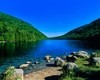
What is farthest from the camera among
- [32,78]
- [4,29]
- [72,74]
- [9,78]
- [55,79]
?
[4,29]

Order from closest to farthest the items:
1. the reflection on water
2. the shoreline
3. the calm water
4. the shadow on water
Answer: the shoreline < the calm water < the shadow on water < the reflection on water

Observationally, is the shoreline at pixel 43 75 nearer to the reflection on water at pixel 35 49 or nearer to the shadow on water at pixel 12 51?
the reflection on water at pixel 35 49

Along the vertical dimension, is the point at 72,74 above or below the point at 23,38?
below

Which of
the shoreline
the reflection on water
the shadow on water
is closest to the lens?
the shoreline

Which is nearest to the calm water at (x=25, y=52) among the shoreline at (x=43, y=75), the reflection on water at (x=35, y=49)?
the reflection on water at (x=35, y=49)

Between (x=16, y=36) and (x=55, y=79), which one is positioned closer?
(x=55, y=79)

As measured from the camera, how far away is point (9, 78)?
7.45 meters

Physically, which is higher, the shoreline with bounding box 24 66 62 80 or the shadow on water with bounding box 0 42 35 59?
the shadow on water with bounding box 0 42 35 59

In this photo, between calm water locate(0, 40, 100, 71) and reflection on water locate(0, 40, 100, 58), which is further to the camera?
reflection on water locate(0, 40, 100, 58)

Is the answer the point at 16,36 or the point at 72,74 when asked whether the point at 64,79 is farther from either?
the point at 16,36

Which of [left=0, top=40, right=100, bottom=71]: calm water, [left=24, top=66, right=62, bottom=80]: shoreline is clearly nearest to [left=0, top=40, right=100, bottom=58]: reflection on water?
[left=0, top=40, right=100, bottom=71]: calm water

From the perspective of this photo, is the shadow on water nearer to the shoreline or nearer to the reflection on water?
the reflection on water

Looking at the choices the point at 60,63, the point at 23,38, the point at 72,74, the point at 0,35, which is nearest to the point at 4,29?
the point at 0,35

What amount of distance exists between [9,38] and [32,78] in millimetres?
102472
